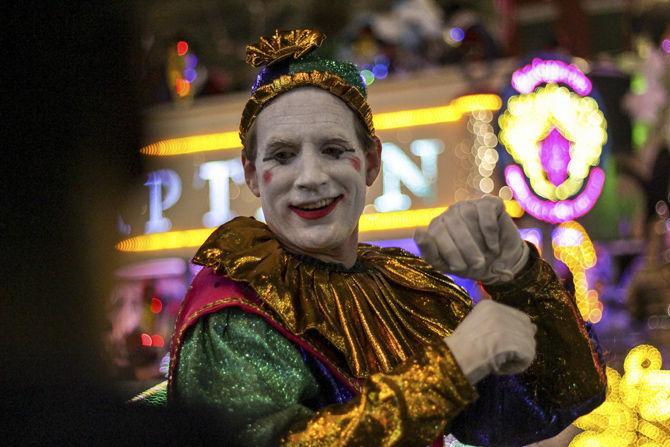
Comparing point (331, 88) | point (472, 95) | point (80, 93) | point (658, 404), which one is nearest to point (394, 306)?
point (331, 88)

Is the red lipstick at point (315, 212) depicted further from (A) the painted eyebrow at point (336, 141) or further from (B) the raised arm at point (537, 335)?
(B) the raised arm at point (537, 335)

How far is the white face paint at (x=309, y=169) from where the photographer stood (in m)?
1.84

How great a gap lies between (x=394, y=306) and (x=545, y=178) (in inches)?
206

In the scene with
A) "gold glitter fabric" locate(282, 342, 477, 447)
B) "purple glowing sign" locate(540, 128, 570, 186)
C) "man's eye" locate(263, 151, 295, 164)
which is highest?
"purple glowing sign" locate(540, 128, 570, 186)

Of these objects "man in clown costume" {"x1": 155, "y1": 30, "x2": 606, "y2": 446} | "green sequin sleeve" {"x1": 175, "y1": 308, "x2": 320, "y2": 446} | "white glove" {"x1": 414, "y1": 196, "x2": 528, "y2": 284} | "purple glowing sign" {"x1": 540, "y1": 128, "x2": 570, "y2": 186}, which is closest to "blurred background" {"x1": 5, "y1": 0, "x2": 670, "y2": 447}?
"purple glowing sign" {"x1": 540, "y1": 128, "x2": 570, "y2": 186}

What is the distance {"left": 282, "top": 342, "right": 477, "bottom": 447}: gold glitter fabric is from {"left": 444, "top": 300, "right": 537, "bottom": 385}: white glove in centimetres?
3

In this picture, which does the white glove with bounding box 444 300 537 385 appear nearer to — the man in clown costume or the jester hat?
the man in clown costume

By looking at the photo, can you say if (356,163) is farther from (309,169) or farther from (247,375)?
(247,375)

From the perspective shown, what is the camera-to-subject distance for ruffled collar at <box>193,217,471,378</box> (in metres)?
1.75

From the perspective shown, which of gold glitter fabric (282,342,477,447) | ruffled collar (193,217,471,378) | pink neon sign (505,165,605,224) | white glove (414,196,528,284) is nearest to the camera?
gold glitter fabric (282,342,477,447)

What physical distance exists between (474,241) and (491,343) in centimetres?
17

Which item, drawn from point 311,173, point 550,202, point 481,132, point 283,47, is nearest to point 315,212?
point 311,173

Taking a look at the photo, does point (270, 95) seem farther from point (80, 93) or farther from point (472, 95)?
point (472, 95)

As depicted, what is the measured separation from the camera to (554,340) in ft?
5.95
